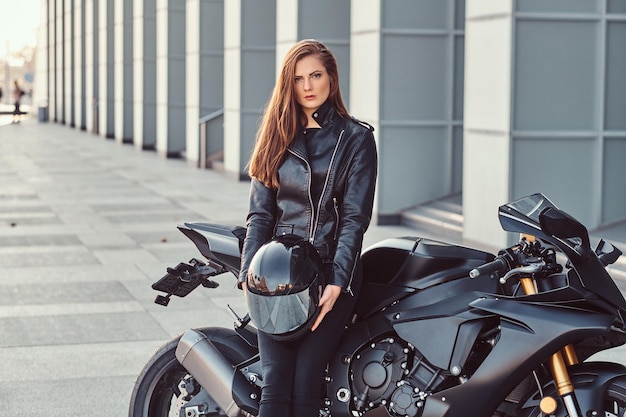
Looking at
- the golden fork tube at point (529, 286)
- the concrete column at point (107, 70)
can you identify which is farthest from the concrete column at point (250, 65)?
the concrete column at point (107, 70)

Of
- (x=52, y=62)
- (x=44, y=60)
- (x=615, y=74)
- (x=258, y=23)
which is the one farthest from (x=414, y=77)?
(x=44, y=60)

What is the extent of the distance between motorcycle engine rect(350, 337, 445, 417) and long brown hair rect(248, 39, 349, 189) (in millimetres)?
698

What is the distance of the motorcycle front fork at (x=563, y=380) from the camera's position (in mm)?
3738

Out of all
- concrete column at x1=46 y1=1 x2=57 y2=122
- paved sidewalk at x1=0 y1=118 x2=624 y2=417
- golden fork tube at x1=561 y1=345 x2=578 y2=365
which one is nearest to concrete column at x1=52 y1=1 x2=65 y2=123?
concrete column at x1=46 y1=1 x2=57 y2=122

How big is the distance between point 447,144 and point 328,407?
33.7ft

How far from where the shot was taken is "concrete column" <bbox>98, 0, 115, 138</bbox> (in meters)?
38.6

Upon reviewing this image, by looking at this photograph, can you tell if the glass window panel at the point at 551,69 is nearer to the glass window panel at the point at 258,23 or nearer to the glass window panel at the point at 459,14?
the glass window panel at the point at 459,14

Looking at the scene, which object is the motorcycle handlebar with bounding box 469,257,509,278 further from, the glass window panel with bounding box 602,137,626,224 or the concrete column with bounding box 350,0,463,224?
the concrete column with bounding box 350,0,463,224

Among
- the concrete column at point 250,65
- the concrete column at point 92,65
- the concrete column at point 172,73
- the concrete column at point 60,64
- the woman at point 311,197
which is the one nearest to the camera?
the woman at point 311,197

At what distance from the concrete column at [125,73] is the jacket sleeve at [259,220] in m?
31.1

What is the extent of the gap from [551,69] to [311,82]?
22.8 ft

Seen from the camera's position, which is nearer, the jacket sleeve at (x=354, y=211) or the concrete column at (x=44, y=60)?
the jacket sleeve at (x=354, y=211)

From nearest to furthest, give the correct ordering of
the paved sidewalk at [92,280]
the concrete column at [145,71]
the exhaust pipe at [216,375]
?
the exhaust pipe at [216,375]
the paved sidewalk at [92,280]
the concrete column at [145,71]

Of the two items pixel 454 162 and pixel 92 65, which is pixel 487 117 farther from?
pixel 92 65
